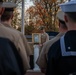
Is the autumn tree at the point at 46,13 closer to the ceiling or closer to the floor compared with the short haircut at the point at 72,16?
closer to the floor

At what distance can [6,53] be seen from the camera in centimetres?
195

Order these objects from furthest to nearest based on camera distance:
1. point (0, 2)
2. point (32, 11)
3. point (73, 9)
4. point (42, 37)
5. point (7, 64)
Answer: point (32, 11)
point (42, 37)
point (73, 9)
point (0, 2)
point (7, 64)

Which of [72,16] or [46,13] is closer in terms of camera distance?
[72,16]

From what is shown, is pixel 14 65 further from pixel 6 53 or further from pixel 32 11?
pixel 32 11

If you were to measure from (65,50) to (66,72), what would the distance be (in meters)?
0.17

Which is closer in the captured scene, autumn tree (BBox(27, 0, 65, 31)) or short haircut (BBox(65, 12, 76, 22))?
short haircut (BBox(65, 12, 76, 22))

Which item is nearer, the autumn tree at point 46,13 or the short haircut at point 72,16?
the short haircut at point 72,16

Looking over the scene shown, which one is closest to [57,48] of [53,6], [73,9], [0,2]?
[73,9]

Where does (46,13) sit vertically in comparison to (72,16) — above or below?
below

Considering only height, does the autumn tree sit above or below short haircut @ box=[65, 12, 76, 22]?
below

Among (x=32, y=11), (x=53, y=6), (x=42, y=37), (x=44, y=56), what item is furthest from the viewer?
(x=32, y=11)

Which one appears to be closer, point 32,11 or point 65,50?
point 65,50

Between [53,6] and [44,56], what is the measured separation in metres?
30.3

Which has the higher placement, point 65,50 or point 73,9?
point 73,9
